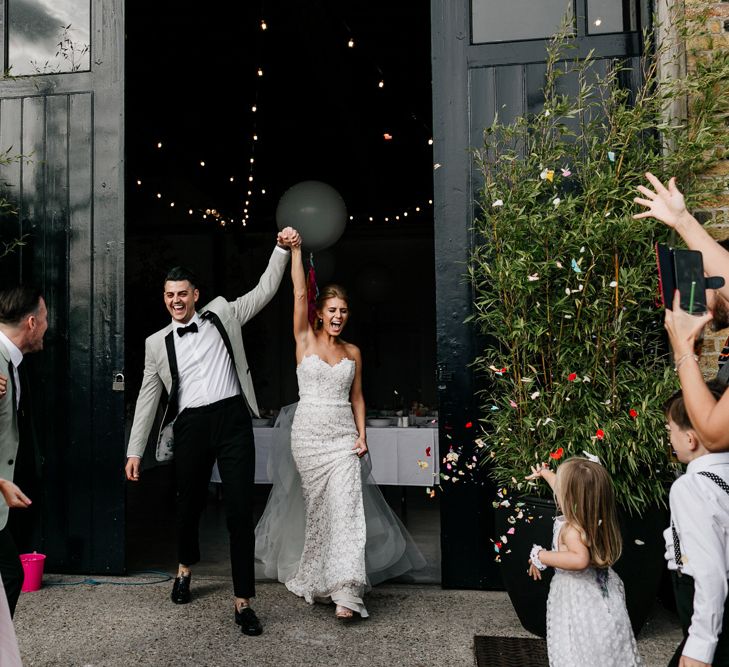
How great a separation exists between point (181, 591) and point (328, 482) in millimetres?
997

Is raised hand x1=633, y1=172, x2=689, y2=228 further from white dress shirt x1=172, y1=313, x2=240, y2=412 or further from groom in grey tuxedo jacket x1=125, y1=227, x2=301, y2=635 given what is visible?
white dress shirt x1=172, y1=313, x2=240, y2=412

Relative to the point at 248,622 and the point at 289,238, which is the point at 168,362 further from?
the point at 248,622

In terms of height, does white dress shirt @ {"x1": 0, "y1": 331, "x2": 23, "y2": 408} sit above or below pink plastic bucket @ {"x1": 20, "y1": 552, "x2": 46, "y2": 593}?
above

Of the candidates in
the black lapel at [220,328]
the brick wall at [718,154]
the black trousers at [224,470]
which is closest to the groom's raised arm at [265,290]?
the black lapel at [220,328]

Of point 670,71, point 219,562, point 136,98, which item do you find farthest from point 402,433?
point 136,98

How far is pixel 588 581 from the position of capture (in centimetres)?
222

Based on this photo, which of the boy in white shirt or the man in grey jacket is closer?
the boy in white shirt

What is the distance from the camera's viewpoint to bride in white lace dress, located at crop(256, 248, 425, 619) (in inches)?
140

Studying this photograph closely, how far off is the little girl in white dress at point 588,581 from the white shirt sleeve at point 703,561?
0.50 m

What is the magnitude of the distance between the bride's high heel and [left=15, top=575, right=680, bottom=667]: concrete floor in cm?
5

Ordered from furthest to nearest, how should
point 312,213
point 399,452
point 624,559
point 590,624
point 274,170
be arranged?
1. point 274,170
2. point 312,213
3. point 399,452
4. point 624,559
5. point 590,624

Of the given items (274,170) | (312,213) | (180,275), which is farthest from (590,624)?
(274,170)

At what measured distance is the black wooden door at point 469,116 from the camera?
374cm

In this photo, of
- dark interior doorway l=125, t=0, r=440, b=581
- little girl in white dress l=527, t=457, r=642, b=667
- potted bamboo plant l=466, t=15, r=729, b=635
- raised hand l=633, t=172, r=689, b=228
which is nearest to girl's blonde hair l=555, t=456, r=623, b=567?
little girl in white dress l=527, t=457, r=642, b=667
